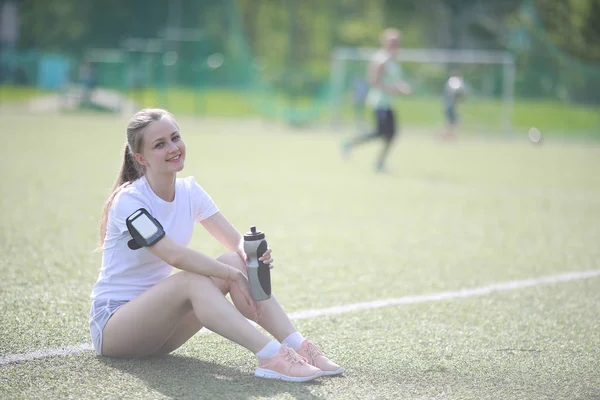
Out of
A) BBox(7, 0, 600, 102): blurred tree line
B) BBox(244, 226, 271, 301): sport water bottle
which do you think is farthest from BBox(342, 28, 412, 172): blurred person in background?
BBox(7, 0, 600, 102): blurred tree line

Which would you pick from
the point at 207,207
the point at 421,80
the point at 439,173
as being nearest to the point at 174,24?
the point at 421,80

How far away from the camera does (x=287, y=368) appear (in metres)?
3.97

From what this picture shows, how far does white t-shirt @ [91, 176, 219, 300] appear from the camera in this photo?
4.13 metres

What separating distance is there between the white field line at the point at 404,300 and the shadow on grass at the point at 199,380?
30cm

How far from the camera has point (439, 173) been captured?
14844 mm

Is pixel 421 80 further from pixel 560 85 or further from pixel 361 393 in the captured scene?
pixel 361 393

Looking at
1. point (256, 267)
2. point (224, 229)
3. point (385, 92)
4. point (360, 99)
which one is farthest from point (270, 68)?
point (256, 267)

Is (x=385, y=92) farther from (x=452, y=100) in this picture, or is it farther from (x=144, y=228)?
(x=144, y=228)

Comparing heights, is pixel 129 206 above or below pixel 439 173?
above

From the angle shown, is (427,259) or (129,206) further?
(427,259)

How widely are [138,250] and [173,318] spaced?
39cm

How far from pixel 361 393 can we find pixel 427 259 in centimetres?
353

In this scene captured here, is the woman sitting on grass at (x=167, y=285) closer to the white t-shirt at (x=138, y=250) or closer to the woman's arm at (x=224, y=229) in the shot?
the white t-shirt at (x=138, y=250)

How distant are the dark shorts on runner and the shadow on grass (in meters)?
10.7
